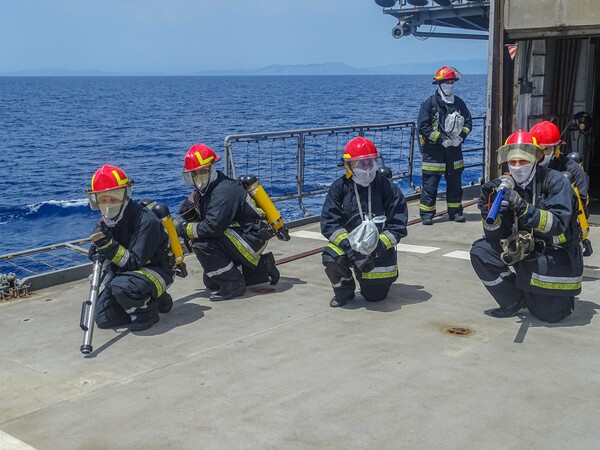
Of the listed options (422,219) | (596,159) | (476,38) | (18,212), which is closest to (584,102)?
(596,159)

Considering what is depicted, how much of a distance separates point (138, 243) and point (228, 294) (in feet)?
4.01

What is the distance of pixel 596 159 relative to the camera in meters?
12.6

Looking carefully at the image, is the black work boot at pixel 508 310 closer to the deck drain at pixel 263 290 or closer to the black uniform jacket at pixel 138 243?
the deck drain at pixel 263 290

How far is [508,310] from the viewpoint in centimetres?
618

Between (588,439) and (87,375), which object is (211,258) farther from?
(588,439)

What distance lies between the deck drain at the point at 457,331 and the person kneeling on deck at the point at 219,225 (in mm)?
2003

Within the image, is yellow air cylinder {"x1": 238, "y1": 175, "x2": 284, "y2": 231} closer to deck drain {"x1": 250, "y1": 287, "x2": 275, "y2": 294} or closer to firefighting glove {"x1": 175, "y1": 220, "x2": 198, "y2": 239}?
deck drain {"x1": 250, "y1": 287, "x2": 275, "y2": 294}

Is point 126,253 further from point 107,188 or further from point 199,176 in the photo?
point 199,176

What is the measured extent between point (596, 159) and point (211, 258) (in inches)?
315

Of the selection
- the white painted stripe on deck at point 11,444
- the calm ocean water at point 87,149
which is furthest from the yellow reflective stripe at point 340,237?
the calm ocean water at point 87,149

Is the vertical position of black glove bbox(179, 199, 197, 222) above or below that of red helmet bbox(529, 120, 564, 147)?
below

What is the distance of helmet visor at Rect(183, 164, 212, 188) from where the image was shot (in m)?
6.90

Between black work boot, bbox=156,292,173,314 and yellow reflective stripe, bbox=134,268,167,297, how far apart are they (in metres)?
0.28

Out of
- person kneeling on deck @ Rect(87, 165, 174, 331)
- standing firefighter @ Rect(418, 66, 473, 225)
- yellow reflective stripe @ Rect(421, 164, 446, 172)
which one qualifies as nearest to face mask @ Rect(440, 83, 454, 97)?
standing firefighter @ Rect(418, 66, 473, 225)
